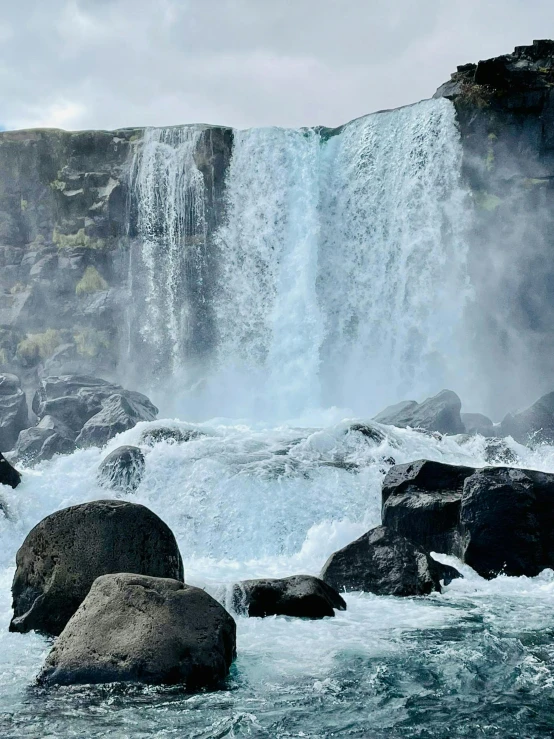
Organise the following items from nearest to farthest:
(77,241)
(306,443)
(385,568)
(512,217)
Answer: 1. (385,568)
2. (306,443)
3. (512,217)
4. (77,241)

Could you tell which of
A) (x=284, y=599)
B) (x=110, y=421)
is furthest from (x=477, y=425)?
(x=284, y=599)

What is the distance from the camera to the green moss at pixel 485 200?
37031mm

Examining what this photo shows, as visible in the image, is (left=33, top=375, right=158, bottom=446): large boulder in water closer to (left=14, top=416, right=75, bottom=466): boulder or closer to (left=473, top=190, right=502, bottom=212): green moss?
(left=14, top=416, right=75, bottom=466): boulder

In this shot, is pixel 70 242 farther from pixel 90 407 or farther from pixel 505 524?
pixel 505 524

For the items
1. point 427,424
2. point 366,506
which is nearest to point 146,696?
point 366,506

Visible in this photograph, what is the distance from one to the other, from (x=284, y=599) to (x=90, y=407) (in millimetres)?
20466

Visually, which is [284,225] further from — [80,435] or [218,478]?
[218,478]

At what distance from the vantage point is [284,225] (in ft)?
131

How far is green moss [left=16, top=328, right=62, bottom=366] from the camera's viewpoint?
4009cm

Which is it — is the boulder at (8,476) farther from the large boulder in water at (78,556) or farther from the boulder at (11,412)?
the boulder at (11,412)

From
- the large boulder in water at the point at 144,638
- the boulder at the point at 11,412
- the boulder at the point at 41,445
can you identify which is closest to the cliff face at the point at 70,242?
the boulder at the point at 11,412

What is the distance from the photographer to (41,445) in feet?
91.6

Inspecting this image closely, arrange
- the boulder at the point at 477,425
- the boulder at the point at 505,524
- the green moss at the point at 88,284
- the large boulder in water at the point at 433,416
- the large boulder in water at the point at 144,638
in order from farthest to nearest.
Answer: the green moss at the point at 88,284, the boulder at the point at 477,425, the large boulder in water at the point at 433,416, the boulder at the point at 505,524, the large boulder in water at the point at 144,638

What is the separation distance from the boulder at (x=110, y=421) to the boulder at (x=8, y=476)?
741cm
